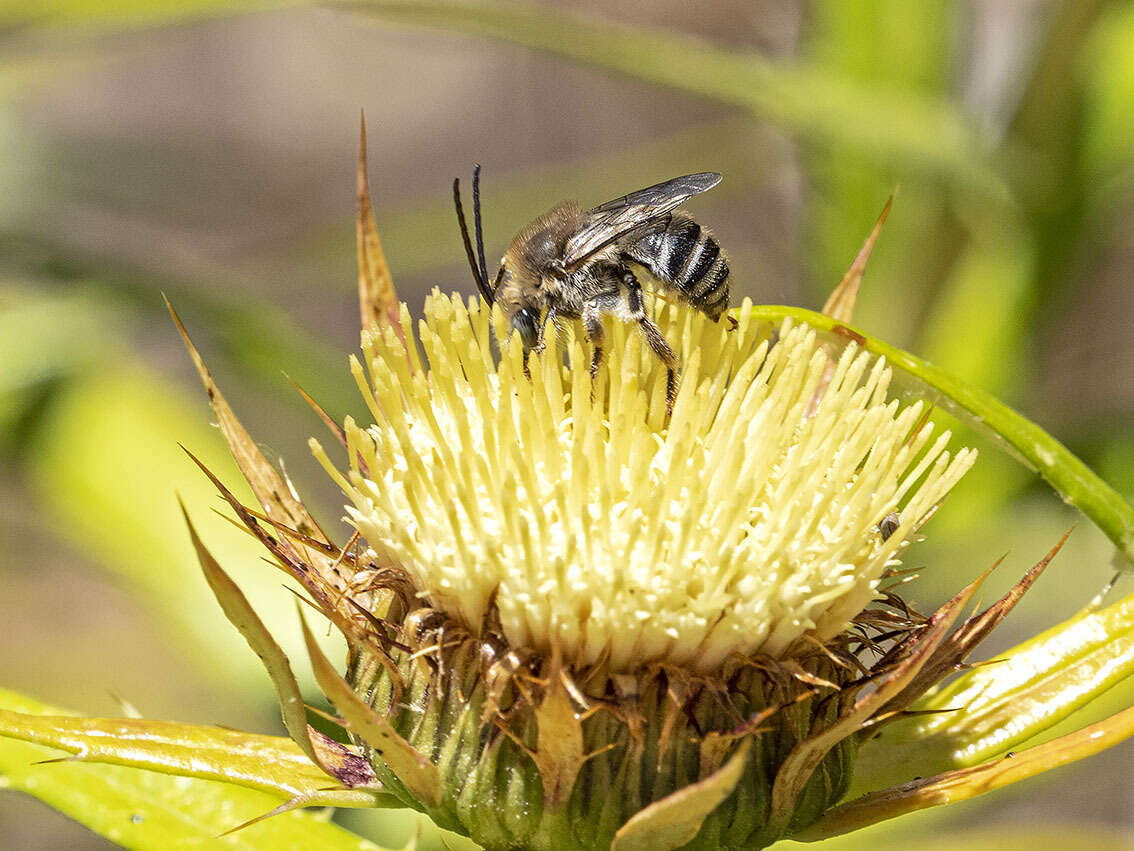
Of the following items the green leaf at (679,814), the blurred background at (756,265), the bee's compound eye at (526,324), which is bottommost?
the green leaf at (679,814)

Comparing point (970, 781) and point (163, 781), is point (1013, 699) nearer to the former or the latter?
point (970, 781)

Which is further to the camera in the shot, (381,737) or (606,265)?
(606,265)

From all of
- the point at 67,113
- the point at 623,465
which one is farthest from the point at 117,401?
the point at 67,113

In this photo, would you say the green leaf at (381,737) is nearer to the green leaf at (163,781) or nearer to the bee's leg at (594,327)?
the green leaf at (163,781)

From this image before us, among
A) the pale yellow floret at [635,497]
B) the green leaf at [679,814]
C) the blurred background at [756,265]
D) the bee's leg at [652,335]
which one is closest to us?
the green leaf at [679,814]

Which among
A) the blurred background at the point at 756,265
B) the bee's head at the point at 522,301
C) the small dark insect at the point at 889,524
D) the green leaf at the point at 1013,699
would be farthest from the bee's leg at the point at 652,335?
the blurred background at the point at 756,265

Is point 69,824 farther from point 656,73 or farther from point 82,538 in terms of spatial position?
point 656,73

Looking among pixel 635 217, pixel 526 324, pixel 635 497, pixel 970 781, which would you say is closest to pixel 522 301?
pixel 526 324
